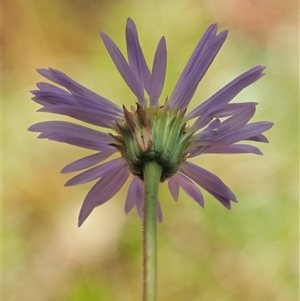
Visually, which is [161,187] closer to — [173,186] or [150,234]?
[173,186]

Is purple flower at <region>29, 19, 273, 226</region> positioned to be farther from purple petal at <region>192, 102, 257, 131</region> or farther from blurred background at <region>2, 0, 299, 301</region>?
blurred background at <region>2, 0, 299, 301</region>

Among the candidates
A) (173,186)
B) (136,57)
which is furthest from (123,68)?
(173,186)

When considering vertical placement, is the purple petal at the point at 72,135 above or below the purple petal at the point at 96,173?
above

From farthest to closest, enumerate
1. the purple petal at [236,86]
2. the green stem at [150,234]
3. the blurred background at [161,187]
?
the blurred background at [161,187] < the purple petal at [236,86] < the green stem at [150,234]

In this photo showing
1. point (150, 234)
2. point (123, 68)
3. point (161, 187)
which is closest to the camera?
point (150, 234)

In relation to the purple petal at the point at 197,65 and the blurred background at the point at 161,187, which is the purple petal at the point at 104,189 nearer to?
the purple petal at the point at 197,65

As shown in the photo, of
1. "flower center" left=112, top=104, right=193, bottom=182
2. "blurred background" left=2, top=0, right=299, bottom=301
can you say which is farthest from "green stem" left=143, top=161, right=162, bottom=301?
"blurred background" left=2, top=0, right=299, bottom=301

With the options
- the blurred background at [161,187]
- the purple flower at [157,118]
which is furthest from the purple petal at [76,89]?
the blurred background at [161,187]
